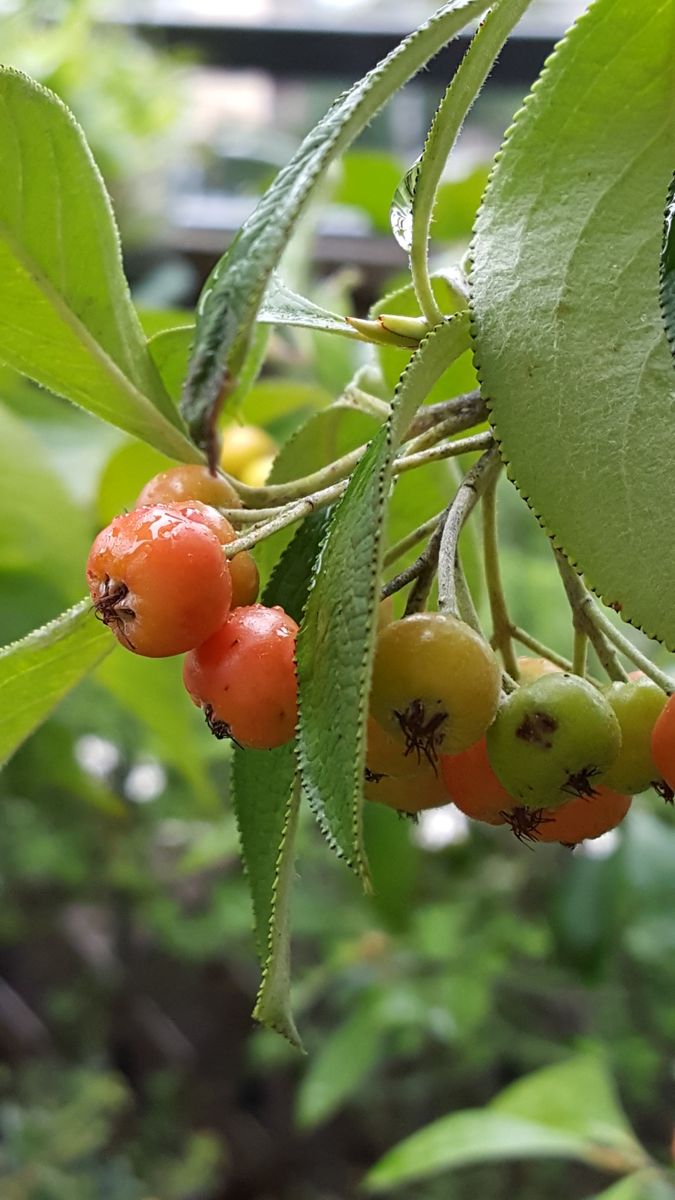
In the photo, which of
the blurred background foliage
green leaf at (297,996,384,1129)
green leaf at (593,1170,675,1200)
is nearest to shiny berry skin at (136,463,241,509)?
the blurred background foliage

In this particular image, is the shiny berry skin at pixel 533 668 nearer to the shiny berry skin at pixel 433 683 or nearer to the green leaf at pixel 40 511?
the shiny berry skin at pixel 433 683

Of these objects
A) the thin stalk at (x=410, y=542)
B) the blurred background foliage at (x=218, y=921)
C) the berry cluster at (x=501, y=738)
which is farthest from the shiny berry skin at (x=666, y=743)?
the blurred background foliage at (x=218, y=921)

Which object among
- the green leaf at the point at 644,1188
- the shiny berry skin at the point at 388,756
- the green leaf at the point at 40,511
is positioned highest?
the shiny berry skin at the point at 388,756

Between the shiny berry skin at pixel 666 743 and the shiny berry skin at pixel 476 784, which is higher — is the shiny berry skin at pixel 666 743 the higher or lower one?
the higher one

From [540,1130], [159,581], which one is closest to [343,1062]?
[540,1130]

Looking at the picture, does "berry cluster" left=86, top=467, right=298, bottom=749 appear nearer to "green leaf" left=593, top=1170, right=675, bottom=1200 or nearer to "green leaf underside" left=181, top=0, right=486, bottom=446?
"green leaf underside" left=181, top=0, right=486, bottom=446

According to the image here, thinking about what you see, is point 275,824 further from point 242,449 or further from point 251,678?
point 242,449
